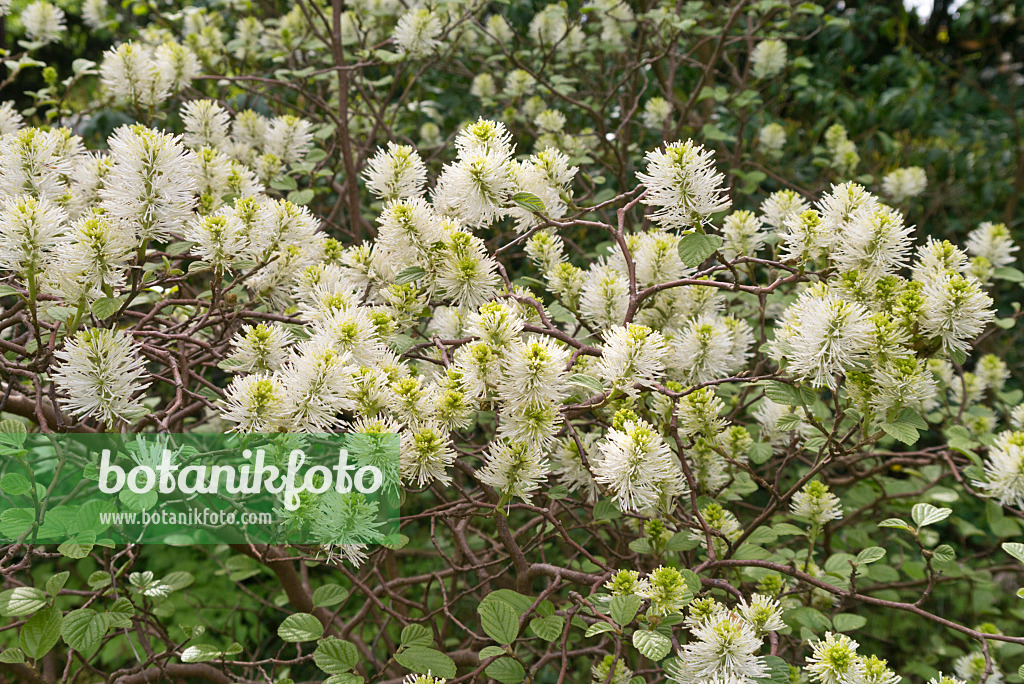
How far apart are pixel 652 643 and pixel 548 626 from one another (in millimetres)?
158

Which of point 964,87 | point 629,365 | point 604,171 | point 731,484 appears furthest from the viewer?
point 964,87

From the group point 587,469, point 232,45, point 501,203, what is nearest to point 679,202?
point 501,203

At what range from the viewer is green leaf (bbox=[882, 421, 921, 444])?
1.00 m

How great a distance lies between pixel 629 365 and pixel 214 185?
2.95ft

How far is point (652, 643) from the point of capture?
3.09 ft

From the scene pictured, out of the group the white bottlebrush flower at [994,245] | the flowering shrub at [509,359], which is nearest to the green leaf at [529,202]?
the flowering shrub at [509,359]

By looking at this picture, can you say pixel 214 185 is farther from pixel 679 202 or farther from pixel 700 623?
pixel 700 623

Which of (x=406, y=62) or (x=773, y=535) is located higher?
(x=406, y=62)

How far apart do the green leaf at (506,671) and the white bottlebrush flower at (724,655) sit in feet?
0.72

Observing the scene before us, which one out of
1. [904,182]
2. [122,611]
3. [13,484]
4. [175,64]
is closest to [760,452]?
[122,611]

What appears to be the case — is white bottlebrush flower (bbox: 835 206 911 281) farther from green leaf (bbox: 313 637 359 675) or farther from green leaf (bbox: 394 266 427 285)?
green leaf (bbox: 313 637 359 675)

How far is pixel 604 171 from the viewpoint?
2701 millimetres

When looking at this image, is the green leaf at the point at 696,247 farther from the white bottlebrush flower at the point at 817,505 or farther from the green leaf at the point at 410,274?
the white bottlebrush flower at the point at 817,505

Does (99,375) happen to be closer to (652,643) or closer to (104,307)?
(104,307)
